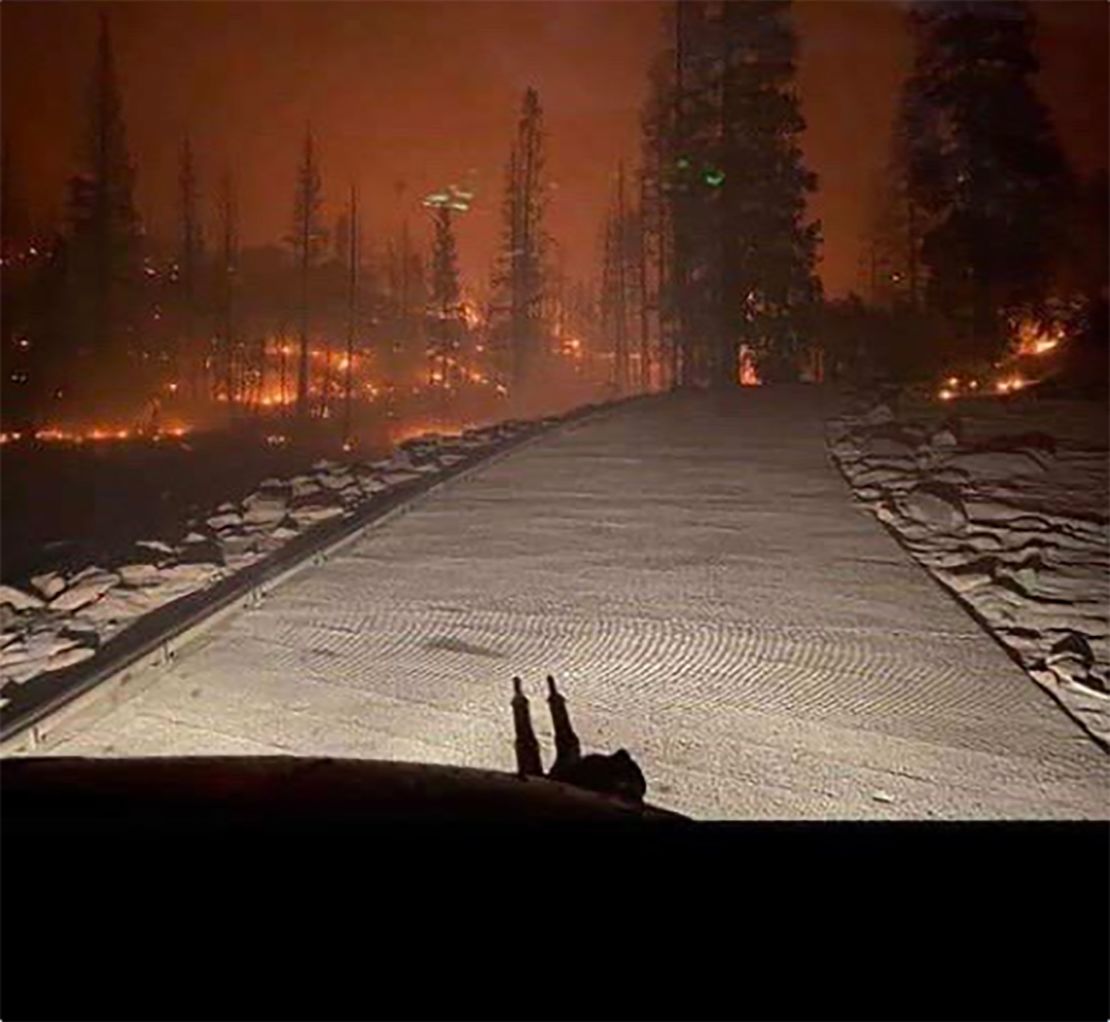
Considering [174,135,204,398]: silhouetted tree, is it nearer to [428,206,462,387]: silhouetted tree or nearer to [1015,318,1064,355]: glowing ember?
[428,206,462,387]: silhouetted tree

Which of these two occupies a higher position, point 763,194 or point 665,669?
point 763,194

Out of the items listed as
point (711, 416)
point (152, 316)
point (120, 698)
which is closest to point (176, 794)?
point (120, 698)

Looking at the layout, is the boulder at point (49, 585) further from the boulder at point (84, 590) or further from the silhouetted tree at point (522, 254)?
the silhouetted tree at point (522, 254)

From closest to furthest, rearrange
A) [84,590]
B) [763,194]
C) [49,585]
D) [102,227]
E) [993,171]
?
[84,590] → [49,585] → [993,171] → [763,194] → [102,227]

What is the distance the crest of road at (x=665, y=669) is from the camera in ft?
14.5

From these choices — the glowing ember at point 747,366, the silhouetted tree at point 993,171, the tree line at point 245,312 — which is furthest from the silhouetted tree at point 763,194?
the tree line at point 245,312

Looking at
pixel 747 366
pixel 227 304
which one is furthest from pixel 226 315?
pixel 747 366

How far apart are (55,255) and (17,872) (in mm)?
47508

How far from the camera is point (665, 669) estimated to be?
5.64m

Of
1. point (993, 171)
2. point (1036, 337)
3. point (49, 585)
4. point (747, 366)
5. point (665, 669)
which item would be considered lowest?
point (665, 669)

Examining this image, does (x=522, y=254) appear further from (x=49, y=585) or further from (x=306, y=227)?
(x=49, y=585)

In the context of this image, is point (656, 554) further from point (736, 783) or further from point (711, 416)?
point (711, 416)

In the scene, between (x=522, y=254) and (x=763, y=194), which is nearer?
(x=763, y=194)

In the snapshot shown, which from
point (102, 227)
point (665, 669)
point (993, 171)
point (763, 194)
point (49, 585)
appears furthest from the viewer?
point (102, 227)
